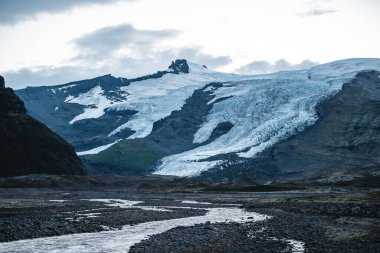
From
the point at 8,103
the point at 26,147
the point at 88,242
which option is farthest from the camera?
the point at 8,103

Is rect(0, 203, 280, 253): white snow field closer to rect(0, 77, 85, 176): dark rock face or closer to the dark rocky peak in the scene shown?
rect(0, 77, 85, 176): dark rock face

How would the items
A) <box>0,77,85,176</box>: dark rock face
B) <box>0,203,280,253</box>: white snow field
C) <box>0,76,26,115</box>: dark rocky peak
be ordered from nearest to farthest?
<box>0,203,280,253</box>: white snow field, <box>0,77,85,176</box>: dark rock face, <box>0,76,26,115</box>: dark rocky peak

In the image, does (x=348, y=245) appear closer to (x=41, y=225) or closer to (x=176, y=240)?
(x=176, y=240)

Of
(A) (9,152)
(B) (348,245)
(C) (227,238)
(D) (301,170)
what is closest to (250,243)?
(C) (227,238)

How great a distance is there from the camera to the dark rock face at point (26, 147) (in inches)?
6024

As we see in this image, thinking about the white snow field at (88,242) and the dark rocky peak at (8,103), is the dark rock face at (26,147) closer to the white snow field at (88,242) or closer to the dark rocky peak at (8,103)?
the dark rocky peak at (8,103)

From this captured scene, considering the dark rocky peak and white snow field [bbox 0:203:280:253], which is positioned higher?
the dark rocky peak

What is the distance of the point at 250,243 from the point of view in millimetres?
31469

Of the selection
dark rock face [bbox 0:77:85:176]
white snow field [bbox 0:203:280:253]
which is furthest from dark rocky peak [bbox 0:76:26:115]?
white snow field [bbox 0:203:280:253]

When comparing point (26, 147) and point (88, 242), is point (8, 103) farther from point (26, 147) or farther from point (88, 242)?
point (88, 242)

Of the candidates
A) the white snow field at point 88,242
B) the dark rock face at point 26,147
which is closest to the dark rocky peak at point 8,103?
the dark rock face at point 26,147

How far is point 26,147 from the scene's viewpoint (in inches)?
6260

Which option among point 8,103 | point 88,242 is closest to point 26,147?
point 8,103

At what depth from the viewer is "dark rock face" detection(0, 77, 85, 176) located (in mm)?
153000
